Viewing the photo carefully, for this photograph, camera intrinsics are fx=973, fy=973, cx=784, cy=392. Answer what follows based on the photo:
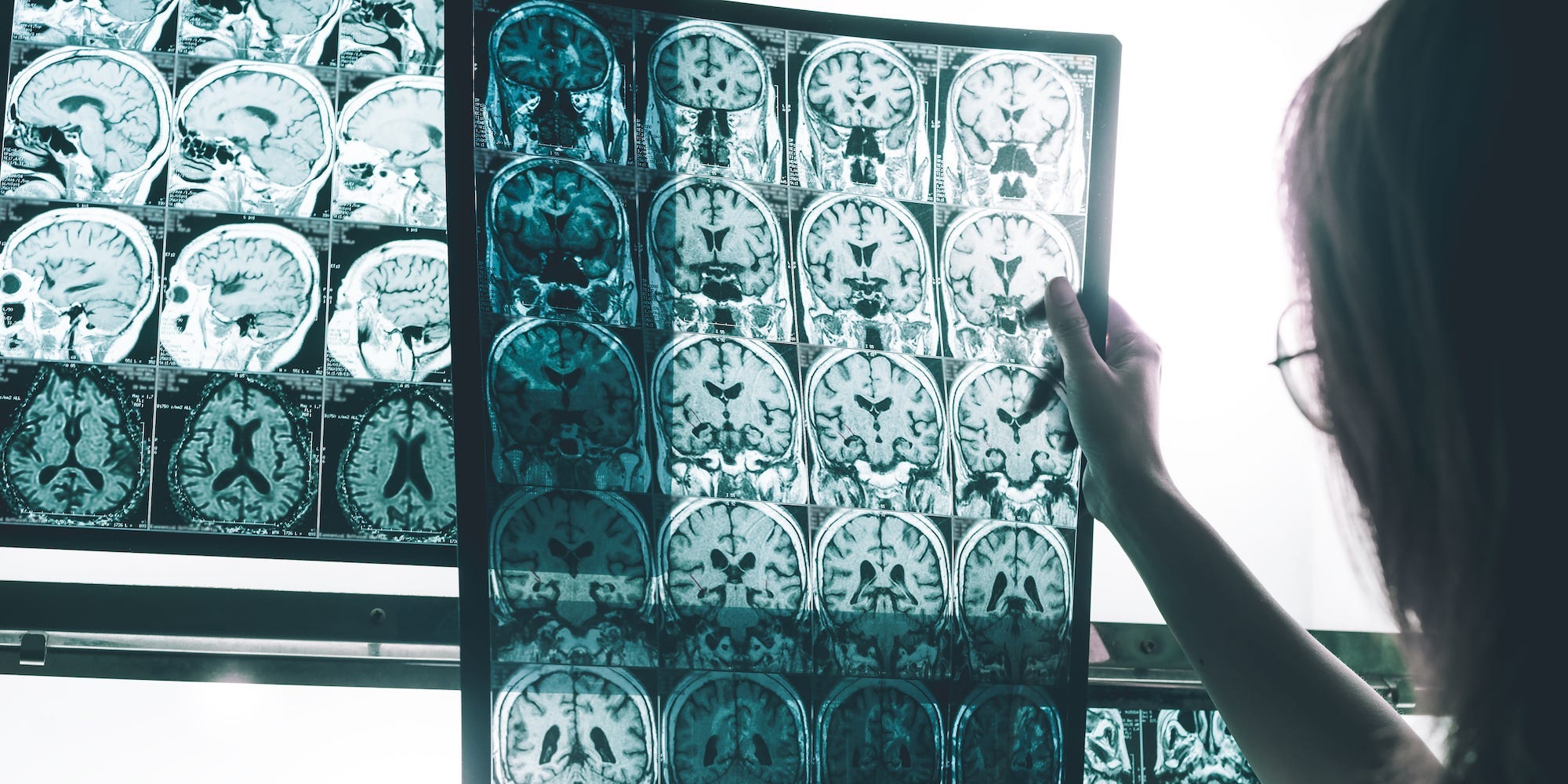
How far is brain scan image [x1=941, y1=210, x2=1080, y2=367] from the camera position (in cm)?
89

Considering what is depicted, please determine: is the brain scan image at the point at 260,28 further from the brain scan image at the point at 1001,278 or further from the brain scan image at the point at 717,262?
the brain scan image at the point at 1001,278

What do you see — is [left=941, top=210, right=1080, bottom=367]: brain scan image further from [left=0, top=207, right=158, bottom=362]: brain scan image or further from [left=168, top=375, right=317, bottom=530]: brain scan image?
[left=0, top=207, right=158, bottom=362]: brain scan image

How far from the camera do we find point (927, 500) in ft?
2.89

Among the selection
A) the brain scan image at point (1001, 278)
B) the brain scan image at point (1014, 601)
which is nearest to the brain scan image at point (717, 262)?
the brain scan image at point (1001, 278)

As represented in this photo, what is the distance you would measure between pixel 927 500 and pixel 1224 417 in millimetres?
482

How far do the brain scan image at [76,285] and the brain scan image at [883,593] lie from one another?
0.64 metres

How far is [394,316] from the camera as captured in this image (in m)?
0.89

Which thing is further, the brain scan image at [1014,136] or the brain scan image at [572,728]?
the brain scan image at [1014,136]

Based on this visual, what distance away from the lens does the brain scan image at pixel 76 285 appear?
Answer: 2.76 ft

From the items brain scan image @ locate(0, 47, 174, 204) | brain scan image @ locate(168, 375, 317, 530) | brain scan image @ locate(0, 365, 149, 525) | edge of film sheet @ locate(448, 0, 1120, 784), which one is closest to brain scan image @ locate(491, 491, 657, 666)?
edge of film sheet @ locate(448, 0, 1120, 784)

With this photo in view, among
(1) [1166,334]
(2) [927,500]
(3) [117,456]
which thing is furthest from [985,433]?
(3) [117,456]

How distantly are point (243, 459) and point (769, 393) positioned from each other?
0.47m

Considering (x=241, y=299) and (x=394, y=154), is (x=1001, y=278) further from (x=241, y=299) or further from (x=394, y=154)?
(x=241, y=299)

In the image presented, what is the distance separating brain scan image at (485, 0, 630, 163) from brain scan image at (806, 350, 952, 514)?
10.8 inches
